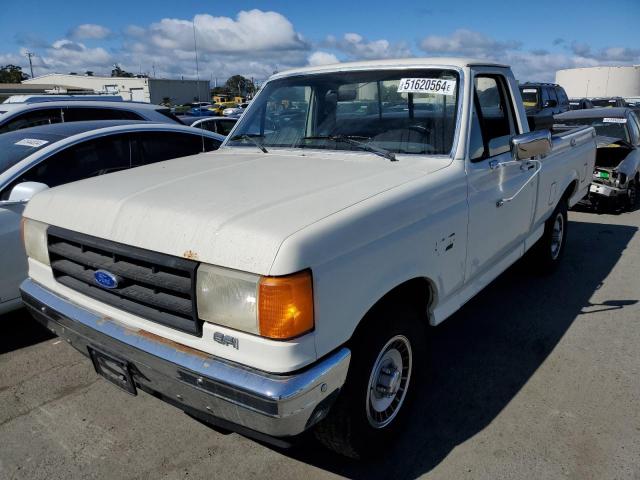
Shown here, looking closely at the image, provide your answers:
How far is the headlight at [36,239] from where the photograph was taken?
2.80 metres

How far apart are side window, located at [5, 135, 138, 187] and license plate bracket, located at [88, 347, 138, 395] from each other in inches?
89.5

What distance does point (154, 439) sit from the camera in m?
2.92

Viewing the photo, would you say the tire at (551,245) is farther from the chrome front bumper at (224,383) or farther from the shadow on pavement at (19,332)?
the shadow on pavement at (19,332)

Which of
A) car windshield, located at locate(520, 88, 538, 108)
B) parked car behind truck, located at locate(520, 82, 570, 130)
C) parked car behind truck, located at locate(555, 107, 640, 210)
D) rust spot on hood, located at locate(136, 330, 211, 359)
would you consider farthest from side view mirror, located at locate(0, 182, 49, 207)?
car windshield, located at locate(520, 88, 538, 108)

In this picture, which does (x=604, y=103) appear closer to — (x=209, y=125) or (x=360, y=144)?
(x=209, y=125)

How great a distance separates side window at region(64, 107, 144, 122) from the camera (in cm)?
769

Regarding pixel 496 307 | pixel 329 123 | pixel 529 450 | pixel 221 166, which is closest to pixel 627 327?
pixel 496 307

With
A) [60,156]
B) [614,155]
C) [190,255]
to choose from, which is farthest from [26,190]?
[614,155]

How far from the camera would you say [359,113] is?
3.48 m

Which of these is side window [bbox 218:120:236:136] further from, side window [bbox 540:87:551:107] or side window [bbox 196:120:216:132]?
side window [bbox 540:87:551:107]

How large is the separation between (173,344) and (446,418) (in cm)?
173

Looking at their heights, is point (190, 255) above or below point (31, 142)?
below

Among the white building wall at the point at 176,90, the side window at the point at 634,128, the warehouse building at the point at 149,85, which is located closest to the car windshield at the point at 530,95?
the side window at the point at 634,128

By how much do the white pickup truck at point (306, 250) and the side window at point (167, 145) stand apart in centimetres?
163
